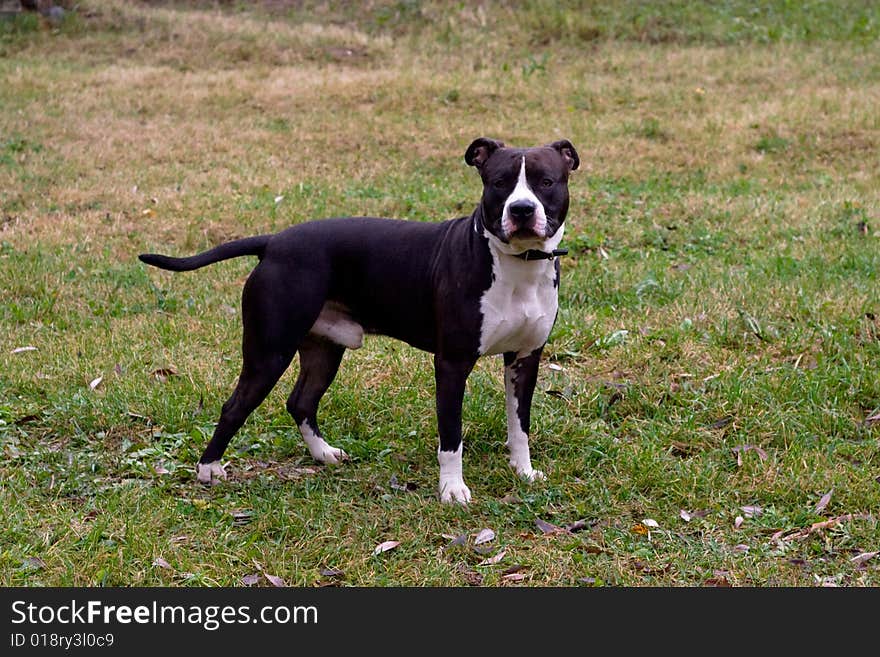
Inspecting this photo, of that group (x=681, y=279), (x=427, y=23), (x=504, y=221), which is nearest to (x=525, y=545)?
(x=504, y=221)

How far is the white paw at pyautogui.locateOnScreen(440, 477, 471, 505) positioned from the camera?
5066 mm

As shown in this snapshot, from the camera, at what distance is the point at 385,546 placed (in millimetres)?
4754

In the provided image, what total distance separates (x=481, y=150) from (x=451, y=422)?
1.19 metres

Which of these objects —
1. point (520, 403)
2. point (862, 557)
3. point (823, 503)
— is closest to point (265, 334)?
point (520, 403)

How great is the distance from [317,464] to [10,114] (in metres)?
9.13

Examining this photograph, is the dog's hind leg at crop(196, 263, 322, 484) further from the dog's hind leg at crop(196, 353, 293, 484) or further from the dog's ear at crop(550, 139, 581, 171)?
the dog's ear at crop(550, 139, 581, 171)

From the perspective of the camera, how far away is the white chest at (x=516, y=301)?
189 inches

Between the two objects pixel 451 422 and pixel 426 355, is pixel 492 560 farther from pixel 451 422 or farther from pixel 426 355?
pixel 426 355

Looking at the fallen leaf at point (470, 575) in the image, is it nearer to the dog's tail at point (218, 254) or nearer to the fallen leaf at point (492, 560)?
the fallen leaf at point (492, 560)

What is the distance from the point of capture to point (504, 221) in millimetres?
4465

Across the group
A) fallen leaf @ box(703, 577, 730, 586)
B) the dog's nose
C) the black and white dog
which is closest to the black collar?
the black and white dog

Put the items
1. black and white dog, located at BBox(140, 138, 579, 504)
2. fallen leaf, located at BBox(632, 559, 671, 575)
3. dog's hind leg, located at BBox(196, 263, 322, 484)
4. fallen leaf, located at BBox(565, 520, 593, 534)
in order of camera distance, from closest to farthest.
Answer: fallen leaf, located at BBox(632, 559, 671, 575)
black and white dog, located at BBox(140, 138, 579, 504)
fallen leaf, located at BBox(565, 520, 593, 534)
dog's hind leg, located at BBox(196, 263, 322, 484)

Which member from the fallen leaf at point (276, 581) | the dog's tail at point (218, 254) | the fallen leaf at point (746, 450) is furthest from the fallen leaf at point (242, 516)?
the fallen leaf at point (746, 450)

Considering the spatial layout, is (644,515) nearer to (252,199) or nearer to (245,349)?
(245,349)
